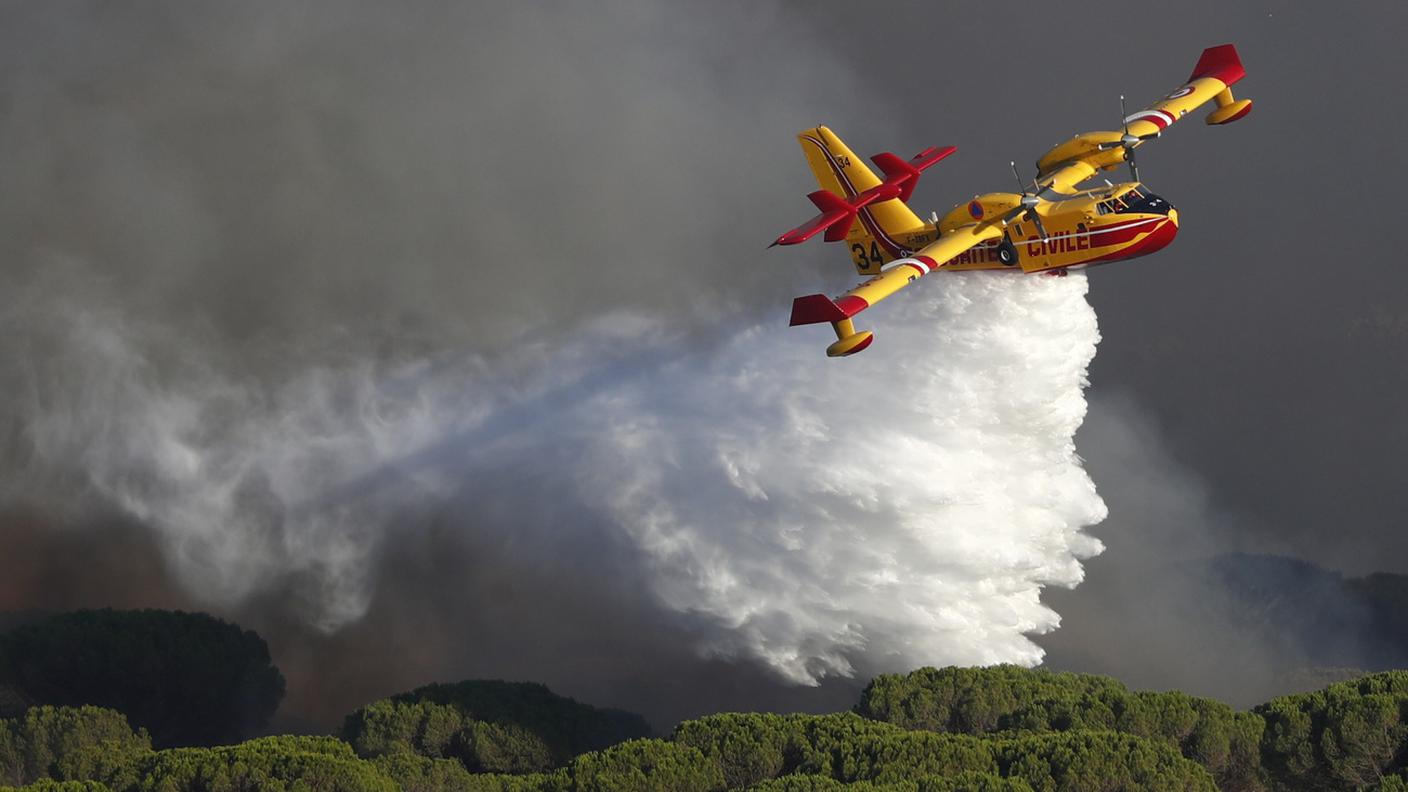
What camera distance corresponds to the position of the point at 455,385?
69062mm

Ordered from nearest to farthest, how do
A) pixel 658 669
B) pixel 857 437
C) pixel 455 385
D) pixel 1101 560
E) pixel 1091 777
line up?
pixel 1091 777 → pixel 857 437 → pixel 658 669 → pixel 455 385 → pixel 1101 560

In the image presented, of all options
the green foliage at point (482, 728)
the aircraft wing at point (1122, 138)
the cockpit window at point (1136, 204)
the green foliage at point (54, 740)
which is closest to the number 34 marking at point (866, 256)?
the aircraft wing at point (1122, 138)

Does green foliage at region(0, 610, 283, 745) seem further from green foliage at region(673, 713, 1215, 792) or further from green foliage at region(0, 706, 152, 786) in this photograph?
green foliage at region(673, 713, 1215, 792)

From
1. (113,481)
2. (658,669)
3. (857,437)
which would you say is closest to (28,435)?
(113,481)

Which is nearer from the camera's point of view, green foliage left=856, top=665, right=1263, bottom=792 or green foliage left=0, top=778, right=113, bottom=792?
green foliage left=0, top=778, right=113, bottom=792

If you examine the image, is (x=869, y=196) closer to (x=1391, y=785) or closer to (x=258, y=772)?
(x=1391, y=785)

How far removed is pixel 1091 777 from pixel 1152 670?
35.4 m

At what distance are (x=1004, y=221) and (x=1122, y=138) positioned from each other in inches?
149

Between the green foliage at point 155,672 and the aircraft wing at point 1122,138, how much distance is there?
30855mm

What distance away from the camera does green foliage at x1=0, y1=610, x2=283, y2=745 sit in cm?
6300

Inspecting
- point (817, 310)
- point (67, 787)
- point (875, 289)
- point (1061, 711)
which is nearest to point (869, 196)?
point (875, 289)

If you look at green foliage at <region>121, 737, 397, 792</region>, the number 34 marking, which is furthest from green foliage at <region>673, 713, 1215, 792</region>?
the number 34 marking

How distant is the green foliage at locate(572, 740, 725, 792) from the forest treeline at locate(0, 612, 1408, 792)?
0.14 ft

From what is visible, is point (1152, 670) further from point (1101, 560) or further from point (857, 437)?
point (857, 437)
